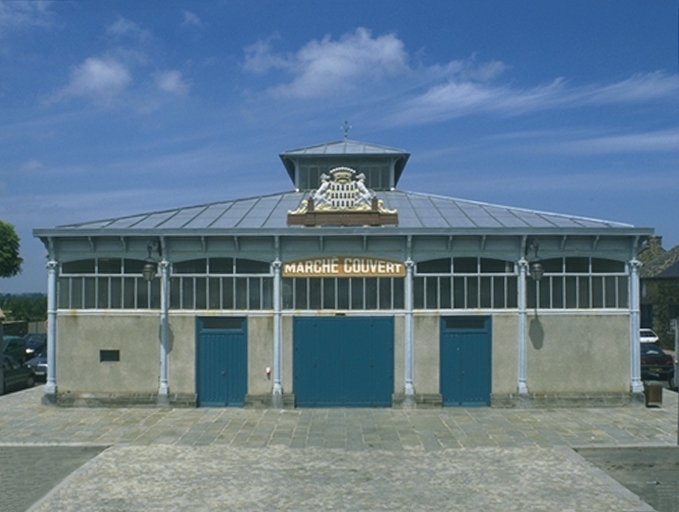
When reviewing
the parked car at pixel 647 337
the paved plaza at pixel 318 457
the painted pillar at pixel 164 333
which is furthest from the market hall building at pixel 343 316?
the parked car at pixel 647 337

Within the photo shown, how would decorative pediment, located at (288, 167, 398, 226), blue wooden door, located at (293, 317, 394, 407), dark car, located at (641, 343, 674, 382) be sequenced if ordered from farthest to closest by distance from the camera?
1. dark car, located at (641, 343, 674, 382)
2. decorative pediment, located at (288, 167, 398, 226)
3. blue wooden door, located at (293, 317, 394, 407)

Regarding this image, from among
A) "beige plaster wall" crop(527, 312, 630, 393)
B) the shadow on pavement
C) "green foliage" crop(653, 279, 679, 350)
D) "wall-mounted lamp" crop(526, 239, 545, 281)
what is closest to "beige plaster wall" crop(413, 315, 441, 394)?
"beige plaster wall" crop(527, 312, 630, 393)

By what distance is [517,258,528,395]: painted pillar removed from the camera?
61.8 ft

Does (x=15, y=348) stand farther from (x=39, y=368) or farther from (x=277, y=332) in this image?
(x=277, y=332)

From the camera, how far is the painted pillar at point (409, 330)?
18.8m

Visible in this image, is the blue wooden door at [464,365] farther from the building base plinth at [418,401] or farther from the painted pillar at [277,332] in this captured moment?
the painted pillar at [277,332]

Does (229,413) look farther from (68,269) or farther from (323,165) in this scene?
(323,165)

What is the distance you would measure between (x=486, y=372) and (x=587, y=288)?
353 centimetres

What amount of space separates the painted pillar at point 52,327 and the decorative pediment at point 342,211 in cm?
645

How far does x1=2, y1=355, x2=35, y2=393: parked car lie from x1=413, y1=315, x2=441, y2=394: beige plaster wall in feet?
43.0

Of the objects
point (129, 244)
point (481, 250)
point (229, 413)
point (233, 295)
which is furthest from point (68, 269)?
point (481, 250)

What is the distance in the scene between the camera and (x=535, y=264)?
18359 mm

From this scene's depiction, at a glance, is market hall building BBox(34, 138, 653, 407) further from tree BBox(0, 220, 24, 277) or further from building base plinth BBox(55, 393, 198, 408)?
tree BBox(0, 220, 24, 277)

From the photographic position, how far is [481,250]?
1898 cm
